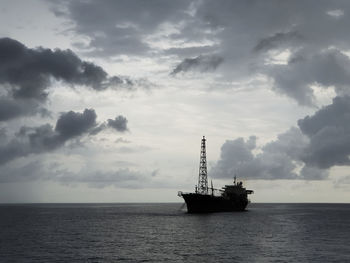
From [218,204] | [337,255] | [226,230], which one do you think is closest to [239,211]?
[218,204]

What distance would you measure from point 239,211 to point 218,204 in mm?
24879

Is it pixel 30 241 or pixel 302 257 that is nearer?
pixel 302 257

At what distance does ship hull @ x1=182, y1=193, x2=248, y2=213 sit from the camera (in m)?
131

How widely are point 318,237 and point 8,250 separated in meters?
56.4

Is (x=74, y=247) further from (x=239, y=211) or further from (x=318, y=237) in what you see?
(x=239, y=211)

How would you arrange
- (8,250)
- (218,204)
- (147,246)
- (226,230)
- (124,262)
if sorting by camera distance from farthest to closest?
(218,204) → (226,230) → (147,246) → (8,250) → (124,262)

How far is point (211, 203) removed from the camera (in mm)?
138000

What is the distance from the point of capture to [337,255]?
187ft

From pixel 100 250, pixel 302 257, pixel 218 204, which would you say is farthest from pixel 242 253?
pixel 218 204

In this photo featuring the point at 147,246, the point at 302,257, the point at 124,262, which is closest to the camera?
the point at 124,262

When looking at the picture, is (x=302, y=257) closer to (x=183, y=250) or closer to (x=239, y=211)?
(x=183, y=250)

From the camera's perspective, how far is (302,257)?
5528cm

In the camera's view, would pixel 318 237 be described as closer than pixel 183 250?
No

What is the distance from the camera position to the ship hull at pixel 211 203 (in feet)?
430
